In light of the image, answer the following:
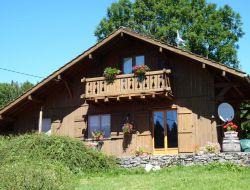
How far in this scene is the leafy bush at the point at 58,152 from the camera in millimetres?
16092

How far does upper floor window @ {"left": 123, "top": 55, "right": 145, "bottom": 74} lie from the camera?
21156 millimetres

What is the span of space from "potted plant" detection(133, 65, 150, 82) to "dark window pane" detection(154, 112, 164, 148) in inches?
78.7

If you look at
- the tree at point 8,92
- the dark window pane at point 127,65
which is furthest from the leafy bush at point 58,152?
the tree at point 8,92

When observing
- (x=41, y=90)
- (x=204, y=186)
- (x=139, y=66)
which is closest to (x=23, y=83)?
(x=41, y=90)

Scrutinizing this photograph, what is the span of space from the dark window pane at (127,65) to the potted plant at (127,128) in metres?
2.70

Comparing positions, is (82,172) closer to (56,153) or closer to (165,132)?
(56,153)

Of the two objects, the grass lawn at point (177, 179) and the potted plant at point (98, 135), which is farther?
the potted plant at point (98, 135)

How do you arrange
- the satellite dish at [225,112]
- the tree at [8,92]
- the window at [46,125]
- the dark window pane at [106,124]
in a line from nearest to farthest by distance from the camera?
1. the satellite dish at [225,112]
2. the dark window pane at [106,124]
3. the window at [46,125]
4. the tree at [8,92]

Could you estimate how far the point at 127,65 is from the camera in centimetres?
2142

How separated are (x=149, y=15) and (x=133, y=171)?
24078 millimetres

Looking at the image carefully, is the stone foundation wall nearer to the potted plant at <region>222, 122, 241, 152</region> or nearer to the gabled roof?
the potted plant at <region>222, 122, 241, 152</region>

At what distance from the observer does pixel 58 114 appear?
2219cm

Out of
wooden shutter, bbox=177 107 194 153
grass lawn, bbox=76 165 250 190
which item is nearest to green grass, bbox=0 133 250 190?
grass lawn, bbox=76 165 250 190

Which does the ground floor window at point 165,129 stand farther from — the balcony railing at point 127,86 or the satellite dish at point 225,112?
the satellite dish at point 225,112
